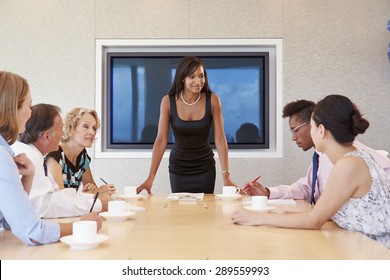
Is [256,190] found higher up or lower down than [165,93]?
lower down

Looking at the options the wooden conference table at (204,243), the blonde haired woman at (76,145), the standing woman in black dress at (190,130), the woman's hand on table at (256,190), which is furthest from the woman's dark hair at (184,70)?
the wooden conference table at (204,243)

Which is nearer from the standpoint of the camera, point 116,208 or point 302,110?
point 116,208

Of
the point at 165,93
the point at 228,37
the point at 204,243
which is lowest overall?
the point at 204,243

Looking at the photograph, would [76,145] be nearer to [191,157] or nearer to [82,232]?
[191,157]

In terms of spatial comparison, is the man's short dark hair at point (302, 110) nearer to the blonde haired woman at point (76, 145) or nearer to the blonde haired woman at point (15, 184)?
the blonde haired woman at point (76, 145)

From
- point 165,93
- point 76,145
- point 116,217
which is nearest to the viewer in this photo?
point 116,217

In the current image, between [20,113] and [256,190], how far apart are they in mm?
1421

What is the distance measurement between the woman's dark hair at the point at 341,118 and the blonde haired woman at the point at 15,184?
2.89 feet

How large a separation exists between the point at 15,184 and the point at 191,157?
1.86 m

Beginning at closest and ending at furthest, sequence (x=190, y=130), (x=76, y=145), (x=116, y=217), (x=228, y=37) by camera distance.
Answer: (x=116, y=217)
(x=76, y=145)
(x=190, y=130)
(x=228, y=37)

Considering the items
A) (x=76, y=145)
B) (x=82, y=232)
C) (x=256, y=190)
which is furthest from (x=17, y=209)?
(x=76, y=145)

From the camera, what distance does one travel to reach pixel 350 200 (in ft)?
5.40

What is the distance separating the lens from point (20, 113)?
1488 mm

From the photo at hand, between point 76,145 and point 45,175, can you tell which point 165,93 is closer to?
point 76,145
